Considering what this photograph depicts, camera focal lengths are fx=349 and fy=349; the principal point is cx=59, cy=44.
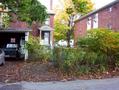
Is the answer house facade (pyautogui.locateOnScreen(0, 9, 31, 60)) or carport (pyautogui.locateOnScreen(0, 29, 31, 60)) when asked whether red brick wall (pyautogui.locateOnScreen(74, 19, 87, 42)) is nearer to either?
carport (pyautogui.locateOnScreen(0, 29, 31, 60))

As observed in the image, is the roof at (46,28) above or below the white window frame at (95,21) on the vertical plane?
below

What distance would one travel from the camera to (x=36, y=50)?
96.4 ft

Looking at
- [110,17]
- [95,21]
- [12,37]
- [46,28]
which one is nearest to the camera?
[12,37]

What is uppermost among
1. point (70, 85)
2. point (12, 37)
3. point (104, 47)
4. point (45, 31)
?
point (45, 31)

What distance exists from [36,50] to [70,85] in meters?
14.4

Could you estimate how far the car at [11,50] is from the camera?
31.4 meters

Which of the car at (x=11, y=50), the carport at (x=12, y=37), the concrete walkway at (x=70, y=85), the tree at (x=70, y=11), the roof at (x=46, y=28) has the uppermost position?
the tree at (x=70, y=11)

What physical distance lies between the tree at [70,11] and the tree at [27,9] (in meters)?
32.3

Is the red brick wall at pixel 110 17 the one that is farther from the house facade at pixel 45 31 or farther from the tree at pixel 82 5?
the tree at pixel 82 5

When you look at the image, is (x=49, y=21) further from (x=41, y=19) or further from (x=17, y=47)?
(x=41, y=19)

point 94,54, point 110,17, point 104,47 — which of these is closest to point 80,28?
point 110,17

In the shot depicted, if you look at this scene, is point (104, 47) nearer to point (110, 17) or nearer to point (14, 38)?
point (14, 38)

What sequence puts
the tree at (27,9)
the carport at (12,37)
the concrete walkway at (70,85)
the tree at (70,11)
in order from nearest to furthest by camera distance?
the concrete walkway at (70,85)
the tree at (27,9)
the carport at (12,37)
the tree at (70,11)

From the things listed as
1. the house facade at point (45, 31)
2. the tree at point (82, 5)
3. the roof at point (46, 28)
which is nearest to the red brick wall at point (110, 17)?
the house facade at point (45, 31)
